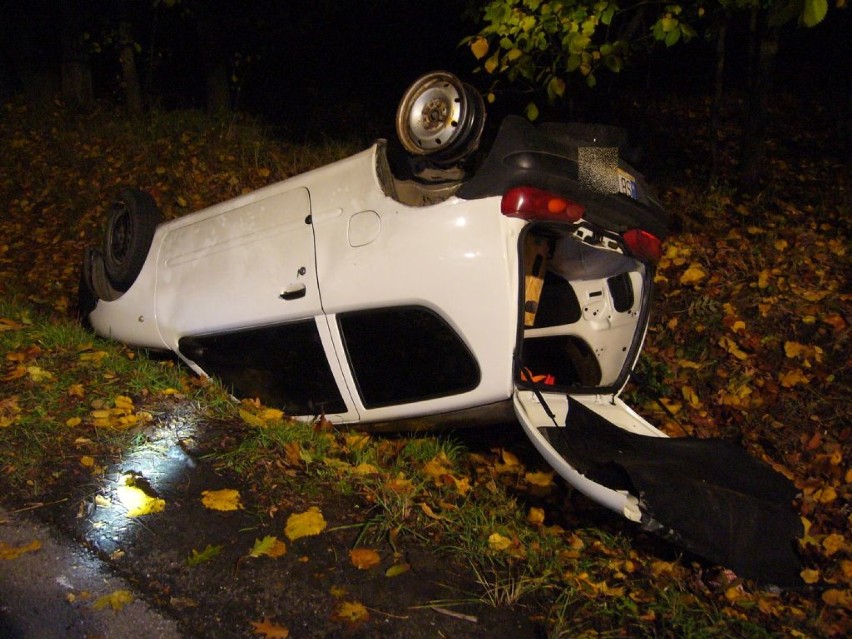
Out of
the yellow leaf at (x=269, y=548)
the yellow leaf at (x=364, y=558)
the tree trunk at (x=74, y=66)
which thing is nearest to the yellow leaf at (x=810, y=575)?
the yellow leaf at (x=364, y=558)

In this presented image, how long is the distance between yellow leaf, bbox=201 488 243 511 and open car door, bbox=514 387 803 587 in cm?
144

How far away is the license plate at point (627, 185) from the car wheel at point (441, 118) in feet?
2.50

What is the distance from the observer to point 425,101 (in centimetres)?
352

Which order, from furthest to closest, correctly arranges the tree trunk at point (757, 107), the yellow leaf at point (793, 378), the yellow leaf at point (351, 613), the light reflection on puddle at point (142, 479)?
the tree trunk at point (757, 107)
the yellow leaf at point (793, 378)
the light reflection on puddle at point (142, 479)
the yellow leaf at point (351, 613)

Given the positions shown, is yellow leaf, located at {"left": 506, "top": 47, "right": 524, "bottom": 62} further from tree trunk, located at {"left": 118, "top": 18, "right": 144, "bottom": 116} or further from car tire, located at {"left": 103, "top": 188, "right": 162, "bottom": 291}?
tree trunk, located at {"left": 118, "top": 18, "right": 144, "bottom": 116}

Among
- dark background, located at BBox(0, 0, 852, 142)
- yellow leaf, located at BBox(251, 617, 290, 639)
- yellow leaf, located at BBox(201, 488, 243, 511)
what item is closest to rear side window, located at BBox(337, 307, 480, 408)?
yellow leaf, located at BBox(201, 488, 243, 511)

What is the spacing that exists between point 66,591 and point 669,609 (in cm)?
248

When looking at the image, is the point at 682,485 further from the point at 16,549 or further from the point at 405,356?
the point at 16,549

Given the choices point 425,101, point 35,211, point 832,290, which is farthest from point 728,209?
point 35,211

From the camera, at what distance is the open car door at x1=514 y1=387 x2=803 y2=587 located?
2.81 metres

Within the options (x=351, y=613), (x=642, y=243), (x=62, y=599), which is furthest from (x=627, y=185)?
(x=62, y=599)

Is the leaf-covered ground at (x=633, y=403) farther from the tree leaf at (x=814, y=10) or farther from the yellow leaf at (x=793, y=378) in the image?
the tree leaf at (x=814, y=10)

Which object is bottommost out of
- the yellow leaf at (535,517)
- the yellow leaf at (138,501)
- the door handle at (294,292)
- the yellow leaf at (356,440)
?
the yellow leaf at (535,517)

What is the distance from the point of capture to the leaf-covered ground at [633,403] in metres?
2.95
